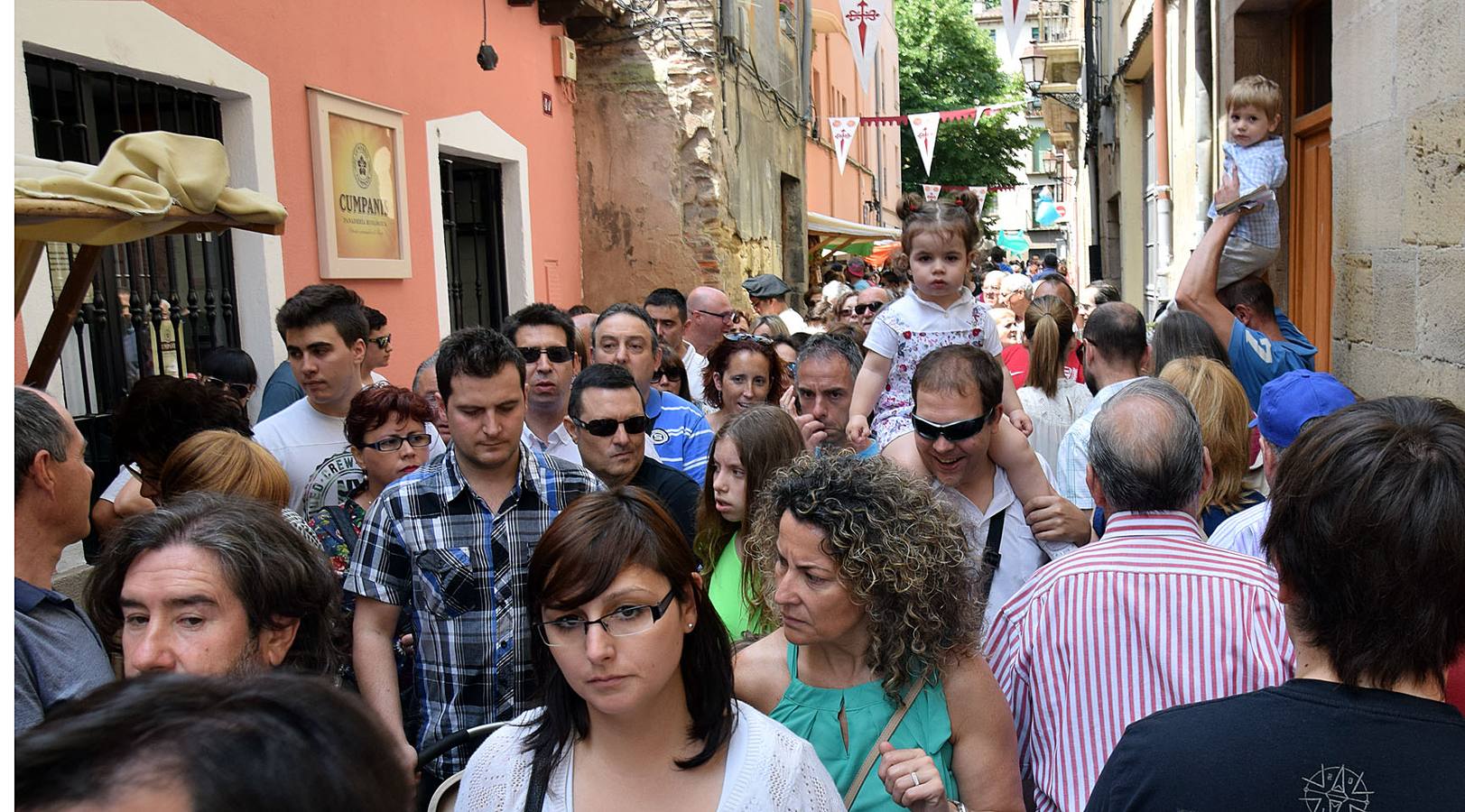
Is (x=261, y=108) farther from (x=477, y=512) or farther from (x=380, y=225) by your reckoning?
(x=477, y=512)

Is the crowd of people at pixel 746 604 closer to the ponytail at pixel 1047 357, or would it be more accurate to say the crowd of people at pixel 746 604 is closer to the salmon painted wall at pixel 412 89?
→ the ponytail at pixel 1047 357

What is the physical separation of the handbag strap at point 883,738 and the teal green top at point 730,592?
77 centimetres

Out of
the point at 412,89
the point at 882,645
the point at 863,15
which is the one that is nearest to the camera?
the point at 882,645

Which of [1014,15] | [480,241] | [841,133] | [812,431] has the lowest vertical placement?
[812,431]

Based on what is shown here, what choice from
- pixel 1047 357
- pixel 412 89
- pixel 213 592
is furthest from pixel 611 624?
pixel 412 89

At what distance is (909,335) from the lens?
4.92m

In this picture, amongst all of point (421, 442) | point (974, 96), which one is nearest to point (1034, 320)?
point (421, 442)

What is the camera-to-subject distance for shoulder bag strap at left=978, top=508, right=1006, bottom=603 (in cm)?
317

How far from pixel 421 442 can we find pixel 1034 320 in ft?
11.9

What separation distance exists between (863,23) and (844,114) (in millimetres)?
11612

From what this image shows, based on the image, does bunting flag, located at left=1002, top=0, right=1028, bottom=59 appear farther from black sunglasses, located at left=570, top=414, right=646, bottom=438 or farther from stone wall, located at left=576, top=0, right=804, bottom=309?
black sunglasses, located at left=570, top=414, right=646, bottom=438

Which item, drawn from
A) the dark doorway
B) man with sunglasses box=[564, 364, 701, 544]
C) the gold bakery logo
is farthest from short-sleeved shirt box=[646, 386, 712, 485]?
the dark doorway

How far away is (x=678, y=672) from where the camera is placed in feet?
7.23

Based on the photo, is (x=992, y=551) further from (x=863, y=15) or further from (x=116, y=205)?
(x=863, y=15)
